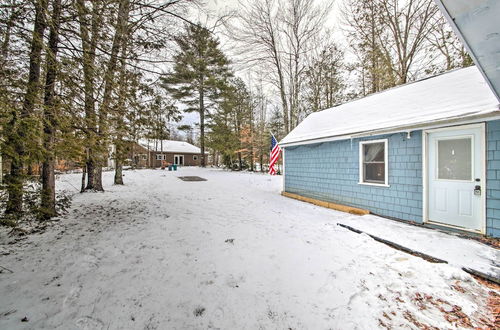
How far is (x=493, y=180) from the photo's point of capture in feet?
11.5

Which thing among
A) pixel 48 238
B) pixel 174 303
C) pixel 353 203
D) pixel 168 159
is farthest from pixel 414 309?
pixel 168 159

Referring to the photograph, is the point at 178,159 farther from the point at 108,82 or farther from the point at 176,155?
the point at 108,82

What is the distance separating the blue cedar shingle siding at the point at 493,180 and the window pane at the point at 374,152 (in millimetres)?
1894

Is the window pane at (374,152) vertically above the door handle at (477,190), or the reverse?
the window pane at (374,152)

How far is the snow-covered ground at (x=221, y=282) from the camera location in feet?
6.15

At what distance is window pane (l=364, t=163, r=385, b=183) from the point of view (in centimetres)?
537

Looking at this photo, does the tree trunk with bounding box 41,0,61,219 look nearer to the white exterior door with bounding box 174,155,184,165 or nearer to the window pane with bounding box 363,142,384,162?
the window pane with bounding box 363,142,384,162

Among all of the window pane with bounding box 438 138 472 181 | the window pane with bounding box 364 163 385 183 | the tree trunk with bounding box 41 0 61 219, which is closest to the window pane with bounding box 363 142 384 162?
the window pane with bounding box 364 163 385 183

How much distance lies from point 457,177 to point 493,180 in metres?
0.49

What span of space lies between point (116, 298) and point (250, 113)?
20.6 metres

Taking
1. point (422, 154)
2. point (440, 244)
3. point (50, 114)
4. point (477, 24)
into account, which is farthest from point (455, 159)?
point (50, 114)

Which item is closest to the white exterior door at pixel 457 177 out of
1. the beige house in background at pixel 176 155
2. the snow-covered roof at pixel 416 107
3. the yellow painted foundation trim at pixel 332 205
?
the snow-covered roof at pixel 416 107

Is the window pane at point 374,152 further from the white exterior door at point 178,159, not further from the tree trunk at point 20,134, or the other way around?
the white exterior door at point 178,159

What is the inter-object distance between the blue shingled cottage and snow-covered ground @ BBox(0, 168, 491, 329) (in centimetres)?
187
